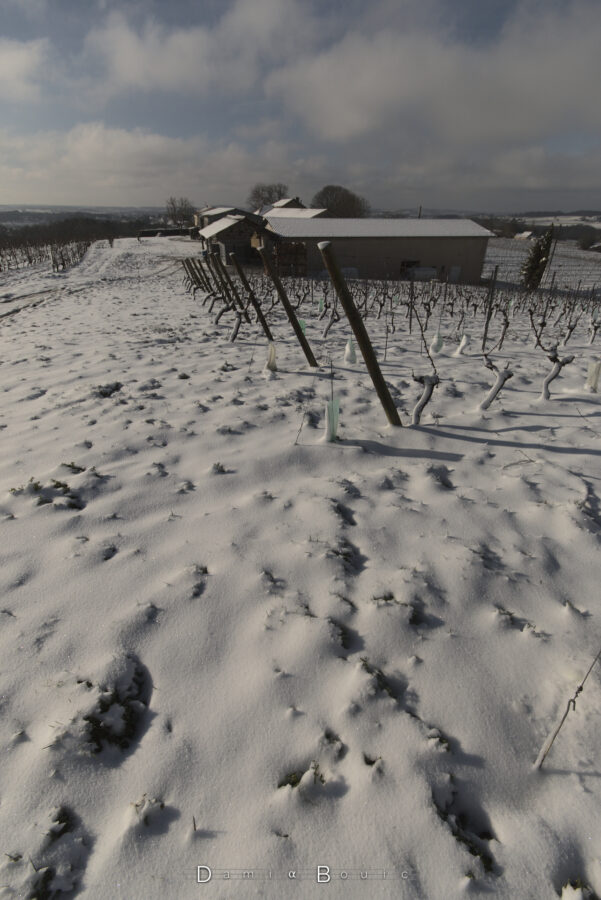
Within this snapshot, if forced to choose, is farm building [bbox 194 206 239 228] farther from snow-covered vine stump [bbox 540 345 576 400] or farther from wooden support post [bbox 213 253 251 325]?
snow-covered vine stump [bbox 540 345 576 400]

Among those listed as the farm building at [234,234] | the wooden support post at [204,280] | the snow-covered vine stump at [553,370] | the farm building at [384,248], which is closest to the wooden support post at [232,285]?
the wooden support post at [204,280]

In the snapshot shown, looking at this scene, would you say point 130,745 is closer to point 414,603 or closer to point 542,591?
point 414,603

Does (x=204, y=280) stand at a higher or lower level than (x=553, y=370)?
higher

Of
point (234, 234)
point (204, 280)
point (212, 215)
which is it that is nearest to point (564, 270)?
point (234, 234)

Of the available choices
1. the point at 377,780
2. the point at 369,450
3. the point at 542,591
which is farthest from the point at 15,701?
the point at 369,450

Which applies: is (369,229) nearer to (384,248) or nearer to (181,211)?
(384,248)

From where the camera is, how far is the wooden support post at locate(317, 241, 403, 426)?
398 cm

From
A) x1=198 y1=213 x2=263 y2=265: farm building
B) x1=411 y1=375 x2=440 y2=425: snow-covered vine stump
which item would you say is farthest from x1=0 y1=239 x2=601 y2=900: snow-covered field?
x1=198 y1=213 x2=263 y2=265: farm building

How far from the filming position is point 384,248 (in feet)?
82.7

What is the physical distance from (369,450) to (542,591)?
193cm

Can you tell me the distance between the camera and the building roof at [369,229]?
2460cm

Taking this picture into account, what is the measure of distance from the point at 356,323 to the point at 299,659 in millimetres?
3060

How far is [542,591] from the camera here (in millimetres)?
2502

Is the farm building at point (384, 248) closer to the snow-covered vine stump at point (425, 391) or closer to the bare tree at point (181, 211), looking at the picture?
the snow-covered vine stump at point (425, 391)
